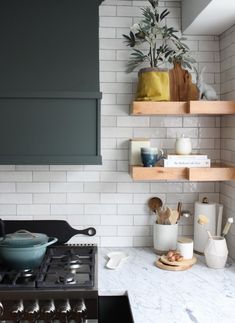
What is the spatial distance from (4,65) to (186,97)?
3.71 feet

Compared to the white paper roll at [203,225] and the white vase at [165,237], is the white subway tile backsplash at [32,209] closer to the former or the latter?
the white vase at [165,237]

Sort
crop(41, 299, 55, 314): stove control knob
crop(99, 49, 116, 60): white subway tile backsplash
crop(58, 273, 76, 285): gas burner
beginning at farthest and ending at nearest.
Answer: crop(99, 49, 116, 60): white subway tile backsplash
crop(58, 273, 76, 285): gas burner
crop(41, 299, 55, 314): stove control knob

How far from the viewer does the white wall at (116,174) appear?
2867 millimetres

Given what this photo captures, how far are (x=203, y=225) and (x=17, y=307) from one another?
128cm

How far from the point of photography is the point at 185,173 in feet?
8.53

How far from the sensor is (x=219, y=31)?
2.79m

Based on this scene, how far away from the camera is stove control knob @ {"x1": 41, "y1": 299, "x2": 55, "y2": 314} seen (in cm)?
206

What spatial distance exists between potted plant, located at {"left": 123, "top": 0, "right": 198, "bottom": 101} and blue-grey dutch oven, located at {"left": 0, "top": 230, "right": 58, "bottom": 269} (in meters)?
1.06

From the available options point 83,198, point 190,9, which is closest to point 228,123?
point 190,9

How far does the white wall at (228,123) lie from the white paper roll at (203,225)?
0.10 meters

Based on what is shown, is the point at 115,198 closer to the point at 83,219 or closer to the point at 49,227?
the point at 83,219

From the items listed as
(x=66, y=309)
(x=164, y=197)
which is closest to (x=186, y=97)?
(x=164, y=197)

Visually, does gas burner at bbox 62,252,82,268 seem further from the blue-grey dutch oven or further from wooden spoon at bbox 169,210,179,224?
wooden spoon at bbox 169,210,179,224

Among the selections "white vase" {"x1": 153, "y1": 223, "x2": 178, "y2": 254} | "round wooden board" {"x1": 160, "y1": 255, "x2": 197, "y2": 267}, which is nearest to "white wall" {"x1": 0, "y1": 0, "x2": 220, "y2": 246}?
"white vase" {"x1": 153, "y1": 223, "x2": 178, "y2": 254}
